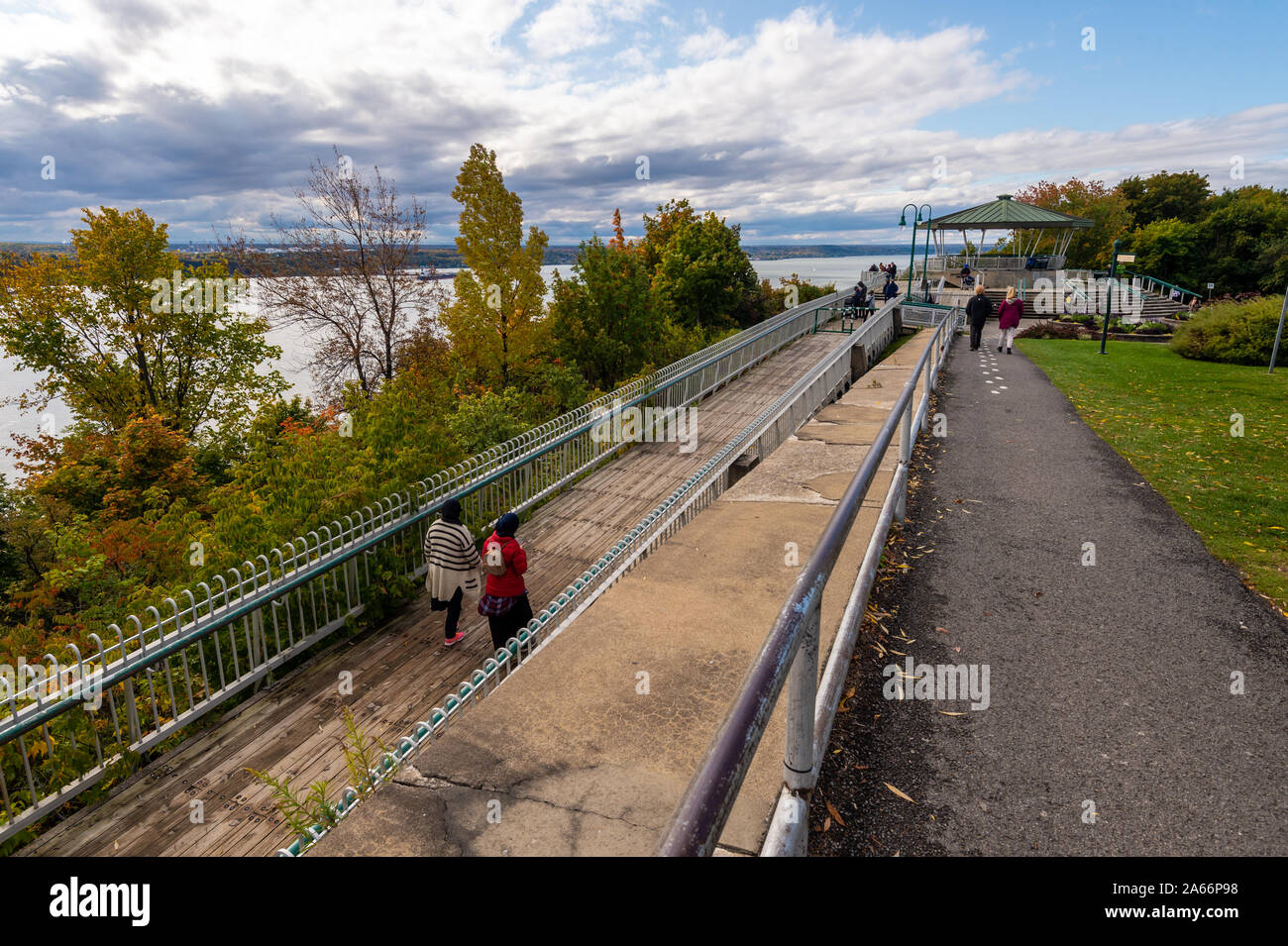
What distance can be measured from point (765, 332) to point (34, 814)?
22117 millimetres

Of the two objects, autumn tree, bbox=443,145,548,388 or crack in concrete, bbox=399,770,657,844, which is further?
autumn tree, bbox=443,145,548,388

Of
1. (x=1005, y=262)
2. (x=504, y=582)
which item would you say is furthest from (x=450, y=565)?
(x=1005, y=262)

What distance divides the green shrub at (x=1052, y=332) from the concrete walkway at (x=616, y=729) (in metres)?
25.4

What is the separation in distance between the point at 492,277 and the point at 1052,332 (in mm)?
21617

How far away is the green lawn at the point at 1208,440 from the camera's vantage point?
546 centimetres

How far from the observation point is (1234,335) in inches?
827

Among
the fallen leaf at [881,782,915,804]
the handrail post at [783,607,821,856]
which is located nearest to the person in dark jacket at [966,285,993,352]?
the fallen leaf at [881,782,915,804]

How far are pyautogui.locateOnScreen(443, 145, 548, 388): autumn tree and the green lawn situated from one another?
16561 mm

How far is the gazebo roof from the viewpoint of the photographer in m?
33.7

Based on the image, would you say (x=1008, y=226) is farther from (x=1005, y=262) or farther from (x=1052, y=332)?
(x=1052, y=332)

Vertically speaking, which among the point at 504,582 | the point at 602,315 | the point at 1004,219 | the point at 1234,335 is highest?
the point at 1004,219

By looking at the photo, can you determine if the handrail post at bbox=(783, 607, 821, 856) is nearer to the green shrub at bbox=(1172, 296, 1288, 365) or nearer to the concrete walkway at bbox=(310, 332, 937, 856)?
the concrete walkway at bbox=(310, 332, 937, 856)

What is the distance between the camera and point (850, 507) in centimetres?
247
